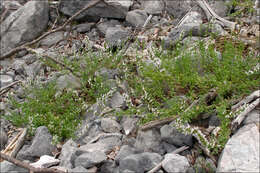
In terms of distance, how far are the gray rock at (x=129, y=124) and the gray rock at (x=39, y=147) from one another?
88 cm

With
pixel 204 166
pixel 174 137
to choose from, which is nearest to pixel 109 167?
pixel 174 137

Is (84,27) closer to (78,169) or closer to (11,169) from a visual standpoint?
(11,169)

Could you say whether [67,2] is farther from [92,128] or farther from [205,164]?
[205,164]

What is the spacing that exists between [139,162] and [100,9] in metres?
3.88

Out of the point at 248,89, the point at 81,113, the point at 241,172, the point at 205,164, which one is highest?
the point at 248,89

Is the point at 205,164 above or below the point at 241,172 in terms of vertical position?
below

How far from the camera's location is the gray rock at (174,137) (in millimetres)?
2896

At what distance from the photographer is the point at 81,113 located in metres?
4.10

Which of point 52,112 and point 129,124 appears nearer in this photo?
point 129,124

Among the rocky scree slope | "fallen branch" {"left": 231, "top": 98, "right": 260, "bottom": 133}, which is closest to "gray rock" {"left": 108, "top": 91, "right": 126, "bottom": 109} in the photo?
the rocky scree slope

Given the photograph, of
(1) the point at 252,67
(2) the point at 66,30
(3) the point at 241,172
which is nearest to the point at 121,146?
(3) the point at 241,172

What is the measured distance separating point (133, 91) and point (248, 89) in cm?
129

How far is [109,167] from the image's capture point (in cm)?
288

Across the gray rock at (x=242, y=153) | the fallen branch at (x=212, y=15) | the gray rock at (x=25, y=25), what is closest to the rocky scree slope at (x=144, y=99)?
the gray rock at (x=242, y=153)
